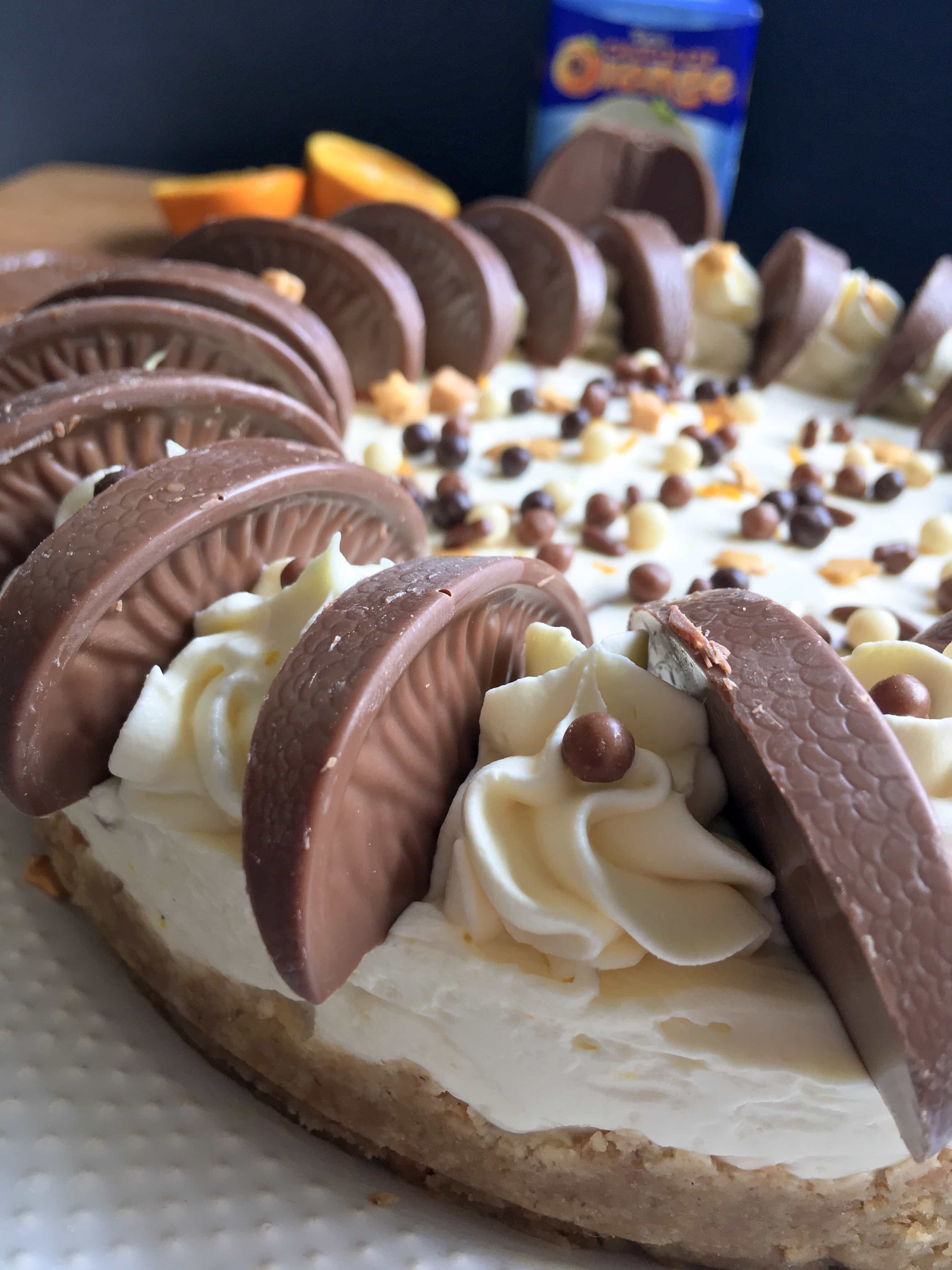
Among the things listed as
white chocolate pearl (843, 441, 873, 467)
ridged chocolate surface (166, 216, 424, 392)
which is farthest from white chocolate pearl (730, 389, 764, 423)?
ridged chocolate surface (166, 216, 424, 392)

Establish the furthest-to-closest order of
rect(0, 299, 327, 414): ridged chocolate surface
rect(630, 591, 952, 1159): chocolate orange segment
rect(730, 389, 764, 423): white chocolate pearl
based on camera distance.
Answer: rect(730, 389, 764, 423): white chocolate pearl → rect(0, 299, 327, 414): ridged chocolate surface → rect(630, 591, 952, 1159): chocolate orange segment

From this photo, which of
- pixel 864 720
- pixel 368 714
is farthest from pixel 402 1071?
pixel 864 720

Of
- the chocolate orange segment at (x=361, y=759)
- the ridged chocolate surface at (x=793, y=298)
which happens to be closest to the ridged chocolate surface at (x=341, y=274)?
the ridged chocolate surface at (x=793, y=298)

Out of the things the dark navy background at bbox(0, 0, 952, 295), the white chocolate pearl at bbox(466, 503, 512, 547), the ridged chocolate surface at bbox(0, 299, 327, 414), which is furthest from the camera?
the dark navy background at bbox(0, 0, 952, 295)

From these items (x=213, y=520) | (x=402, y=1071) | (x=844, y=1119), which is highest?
(x=213, y=520)

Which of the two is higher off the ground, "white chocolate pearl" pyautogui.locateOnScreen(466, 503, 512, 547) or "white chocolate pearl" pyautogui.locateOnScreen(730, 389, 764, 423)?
"white chocolate pearl" pyautogui.locateOnScreen(730, 389, 764, 423)

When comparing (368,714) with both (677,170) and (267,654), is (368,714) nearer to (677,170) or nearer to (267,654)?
(267,654)

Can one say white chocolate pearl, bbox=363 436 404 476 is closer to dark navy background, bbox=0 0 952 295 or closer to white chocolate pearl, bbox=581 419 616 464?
white chocolate pearl, bbox=581 419 616 464
